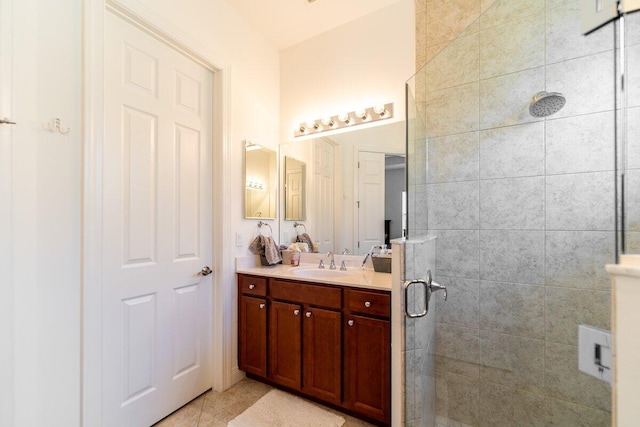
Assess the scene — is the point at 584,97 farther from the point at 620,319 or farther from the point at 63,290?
the point at 63,290

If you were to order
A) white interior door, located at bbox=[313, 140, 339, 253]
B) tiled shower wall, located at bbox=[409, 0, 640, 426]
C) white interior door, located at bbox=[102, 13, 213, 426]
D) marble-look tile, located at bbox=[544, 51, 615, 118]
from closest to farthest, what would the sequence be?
1. marble-look tile, located at bbox=[544, 51, 615, 118]
2. tiled shower wall, located at bbox=[409, 0, 640, 426]
3. white interior door, located at bbox=[102, 13, 213, 426]
4. white interior door, located at bbox=[313, 140, 339, 253]

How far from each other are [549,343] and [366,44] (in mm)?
2430

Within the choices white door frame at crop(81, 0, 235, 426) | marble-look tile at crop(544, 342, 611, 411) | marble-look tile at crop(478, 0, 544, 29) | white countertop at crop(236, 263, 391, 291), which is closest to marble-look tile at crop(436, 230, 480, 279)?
white countertop at crop(236, 263, 391, 291)

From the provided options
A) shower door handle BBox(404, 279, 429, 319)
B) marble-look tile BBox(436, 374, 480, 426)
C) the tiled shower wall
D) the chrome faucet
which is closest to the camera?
the tiled shower wall

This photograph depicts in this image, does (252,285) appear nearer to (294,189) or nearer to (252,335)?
(252,335)

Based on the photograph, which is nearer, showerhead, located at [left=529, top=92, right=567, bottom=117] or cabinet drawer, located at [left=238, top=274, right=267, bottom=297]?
showerhead, located at [left=529, top=92, right=567, bottom=117]

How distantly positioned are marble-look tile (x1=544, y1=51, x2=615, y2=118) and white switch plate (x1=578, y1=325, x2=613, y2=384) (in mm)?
927

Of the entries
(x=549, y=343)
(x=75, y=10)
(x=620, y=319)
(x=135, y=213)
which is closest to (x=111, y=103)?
(x=75, y=10)

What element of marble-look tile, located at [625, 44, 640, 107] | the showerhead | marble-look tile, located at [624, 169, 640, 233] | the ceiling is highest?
the ceiling

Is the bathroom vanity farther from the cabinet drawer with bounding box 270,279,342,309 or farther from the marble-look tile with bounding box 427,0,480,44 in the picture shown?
the marble-look tile with bounding box 427,0,480,44

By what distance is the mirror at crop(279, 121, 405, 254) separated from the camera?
201 cm

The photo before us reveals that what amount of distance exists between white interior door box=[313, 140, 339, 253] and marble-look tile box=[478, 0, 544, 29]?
1.32 meters

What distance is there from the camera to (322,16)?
219cm

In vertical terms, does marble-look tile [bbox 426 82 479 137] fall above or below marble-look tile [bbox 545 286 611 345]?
above
